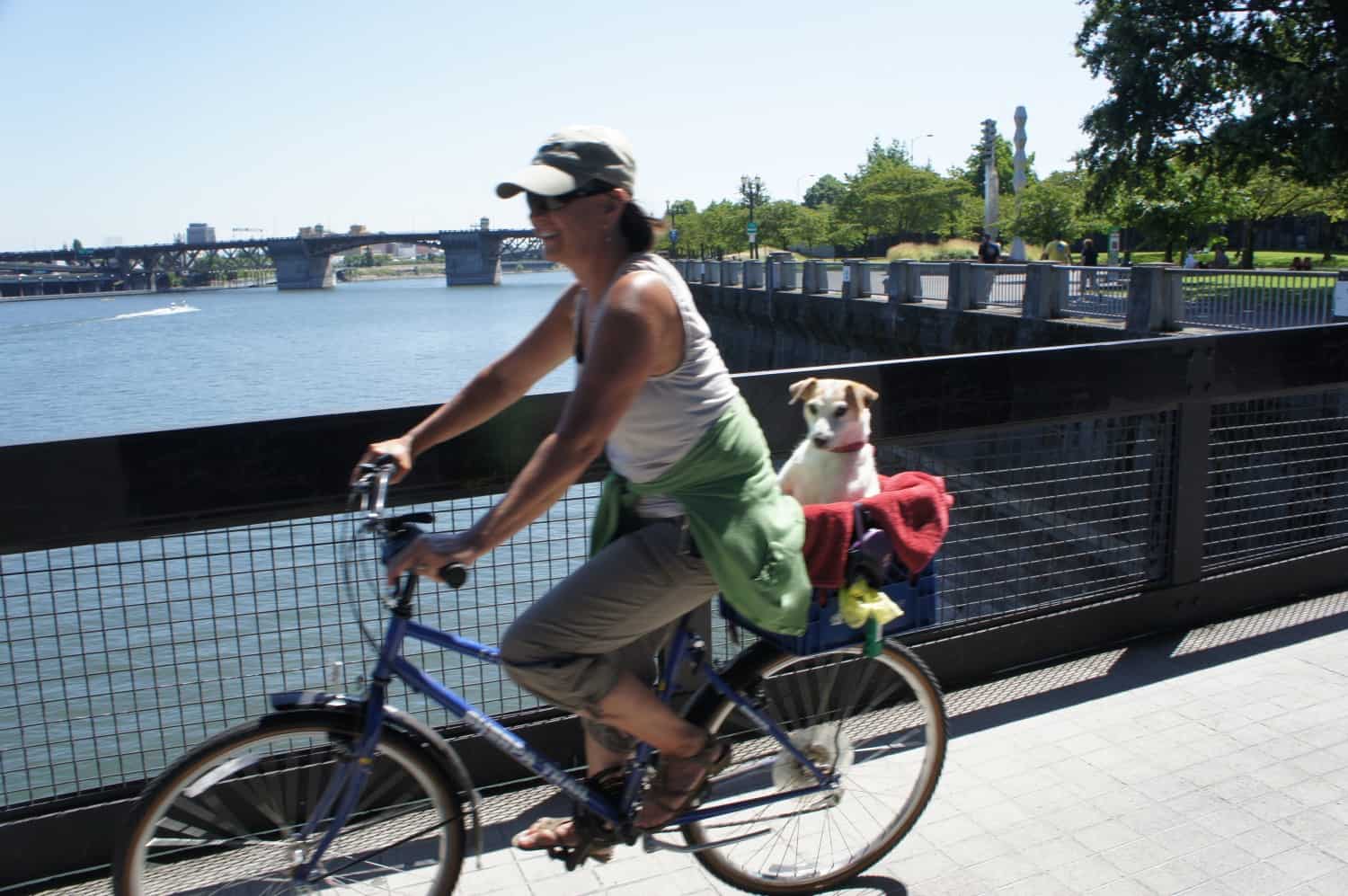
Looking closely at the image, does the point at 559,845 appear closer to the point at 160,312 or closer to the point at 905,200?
the point at 905,200

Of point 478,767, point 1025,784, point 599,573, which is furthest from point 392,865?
point 1025,784

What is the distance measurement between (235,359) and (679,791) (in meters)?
55.2

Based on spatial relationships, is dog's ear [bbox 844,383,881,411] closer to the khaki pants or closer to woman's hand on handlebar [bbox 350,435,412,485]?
the khaki pants

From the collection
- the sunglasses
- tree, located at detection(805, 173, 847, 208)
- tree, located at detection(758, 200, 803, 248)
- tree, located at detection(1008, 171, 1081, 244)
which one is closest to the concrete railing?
the sunglasses

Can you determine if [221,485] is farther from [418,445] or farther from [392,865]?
[392,865]

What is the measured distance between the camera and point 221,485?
308cm

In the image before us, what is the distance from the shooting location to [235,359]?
53.8m

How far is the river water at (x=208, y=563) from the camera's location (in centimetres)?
340

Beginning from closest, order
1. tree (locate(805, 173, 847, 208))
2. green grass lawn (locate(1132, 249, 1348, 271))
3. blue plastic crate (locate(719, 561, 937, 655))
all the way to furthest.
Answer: blue plastic crate (locate(719, 561, 937, 655)), green grass lawn (locate(1132, 249, 1348, 271)), tree (locate(805, 173, 847, 208))

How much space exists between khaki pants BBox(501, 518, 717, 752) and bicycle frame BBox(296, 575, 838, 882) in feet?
0.38

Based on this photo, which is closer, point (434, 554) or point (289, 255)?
point (434, 554)

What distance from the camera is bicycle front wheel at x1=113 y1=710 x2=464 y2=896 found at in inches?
94.6

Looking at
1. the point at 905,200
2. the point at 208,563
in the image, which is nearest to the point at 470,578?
the point at 208,563

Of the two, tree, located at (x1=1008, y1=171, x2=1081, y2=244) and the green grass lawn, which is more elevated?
tree, located at (x1=1008, y1=171, x2=1081, y2=244)
